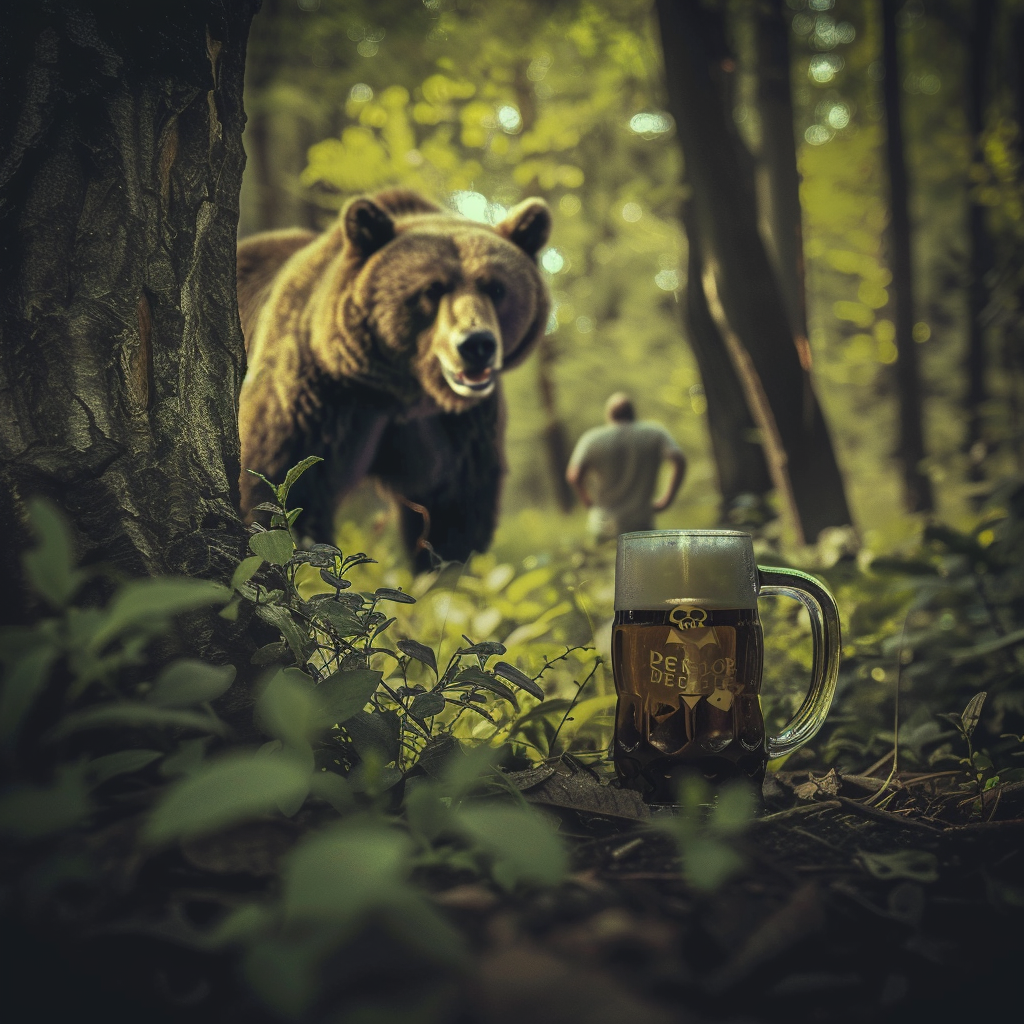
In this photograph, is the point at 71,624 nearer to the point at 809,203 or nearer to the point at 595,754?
the point at 595,754

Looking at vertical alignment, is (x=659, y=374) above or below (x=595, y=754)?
above

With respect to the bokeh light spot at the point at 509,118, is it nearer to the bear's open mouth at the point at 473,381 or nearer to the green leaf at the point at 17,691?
the bear's open mouth at the point at 473,381

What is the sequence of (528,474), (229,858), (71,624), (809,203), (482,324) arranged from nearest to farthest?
(71,624) → (229,858) → (482,324) → (809,203) → (528,474)

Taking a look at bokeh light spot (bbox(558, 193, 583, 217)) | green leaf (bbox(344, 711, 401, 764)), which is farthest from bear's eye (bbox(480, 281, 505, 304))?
bokeh light spot (bbox(558, 193, 583, 217))

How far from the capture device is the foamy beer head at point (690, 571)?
1.40m

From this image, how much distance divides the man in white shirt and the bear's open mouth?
0.95 m

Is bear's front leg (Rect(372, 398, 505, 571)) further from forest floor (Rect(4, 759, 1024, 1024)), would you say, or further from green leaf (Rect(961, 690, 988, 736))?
forest floor (Rect(4, 759, 1024, 1024))

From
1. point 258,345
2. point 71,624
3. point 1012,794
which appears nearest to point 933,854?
point 1012,794

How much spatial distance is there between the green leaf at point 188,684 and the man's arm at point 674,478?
2.70 meters

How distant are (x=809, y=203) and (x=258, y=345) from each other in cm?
877

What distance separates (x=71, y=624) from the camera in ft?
2.68

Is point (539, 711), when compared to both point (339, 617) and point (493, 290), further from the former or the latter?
point (493, 290)

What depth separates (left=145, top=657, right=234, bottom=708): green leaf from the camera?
33.5 inches

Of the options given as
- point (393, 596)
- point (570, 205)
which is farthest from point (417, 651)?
point (570, 205)
